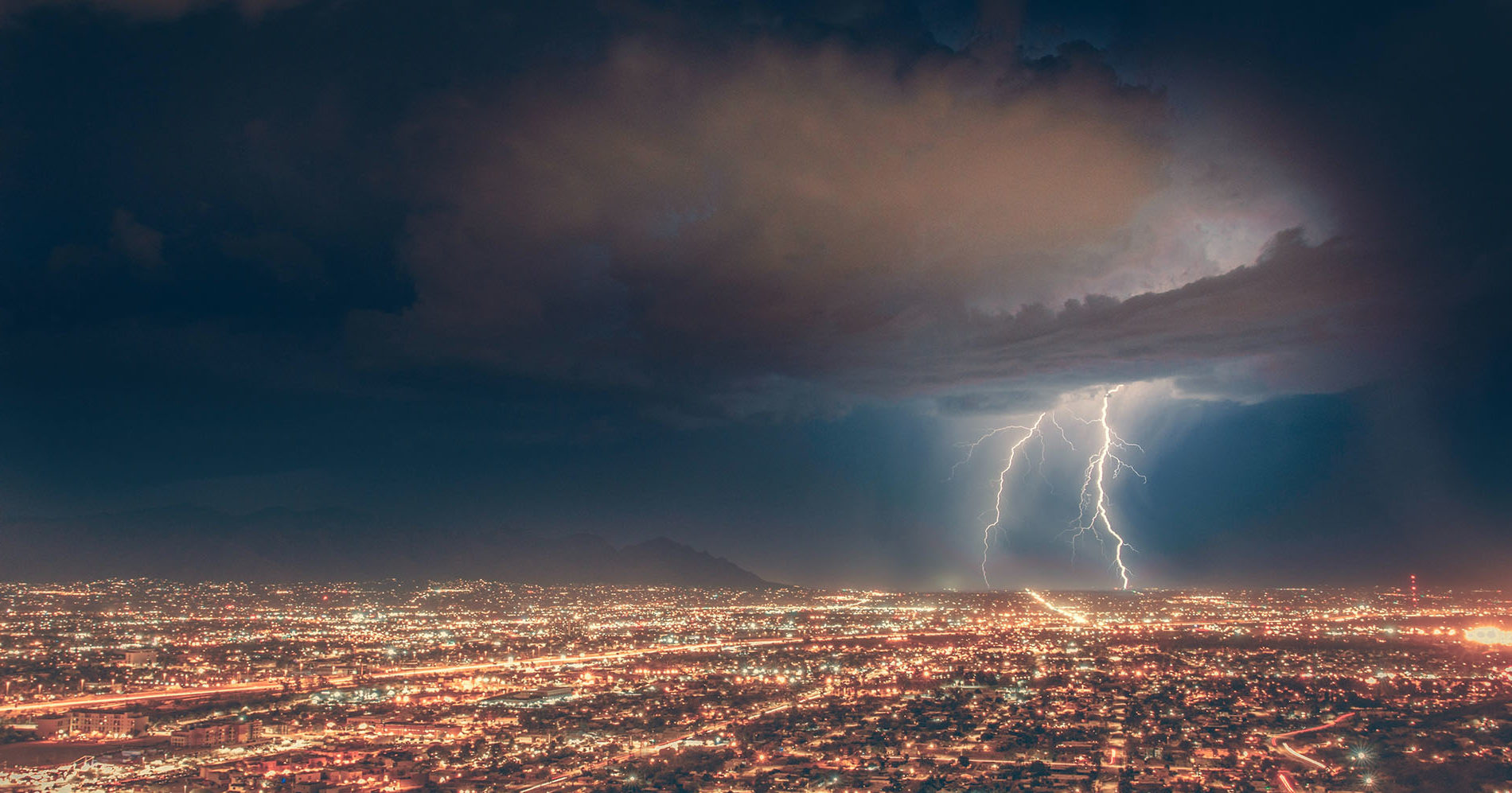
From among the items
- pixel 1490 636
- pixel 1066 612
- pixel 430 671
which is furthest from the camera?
pixel 1066 612

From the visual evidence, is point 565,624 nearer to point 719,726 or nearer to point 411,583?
point 719,726

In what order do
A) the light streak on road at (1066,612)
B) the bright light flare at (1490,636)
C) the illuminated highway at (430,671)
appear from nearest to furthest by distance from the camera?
the illuminated highway at (430,671) → the bright light flare at (1490,636) → the light streak on road at (1066,612)

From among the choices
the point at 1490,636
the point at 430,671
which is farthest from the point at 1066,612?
the point at 430,671

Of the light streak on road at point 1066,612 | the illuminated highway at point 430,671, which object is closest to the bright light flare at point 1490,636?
the light streak on road at point 1066,612

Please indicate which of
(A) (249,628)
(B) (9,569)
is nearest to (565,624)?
(A) (249,628)

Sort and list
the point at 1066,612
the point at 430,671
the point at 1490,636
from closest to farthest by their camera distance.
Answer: the point at 430,671 → the point at 1490,636 → the point at 1066,612

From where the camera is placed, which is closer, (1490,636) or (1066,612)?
(1490,636)

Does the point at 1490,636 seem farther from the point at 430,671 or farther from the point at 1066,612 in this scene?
the point at 430,671

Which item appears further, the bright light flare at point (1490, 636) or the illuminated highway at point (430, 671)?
the bright light flare at point (1490, 636)

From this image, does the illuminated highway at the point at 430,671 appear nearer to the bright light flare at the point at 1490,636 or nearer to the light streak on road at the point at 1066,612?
the light streak on road at the point at 1066,612

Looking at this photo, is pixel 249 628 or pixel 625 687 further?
pixel 249 628

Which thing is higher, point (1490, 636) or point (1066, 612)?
point (1490, 636)
